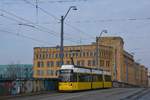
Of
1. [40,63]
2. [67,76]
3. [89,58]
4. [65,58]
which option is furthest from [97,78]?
[40,63]

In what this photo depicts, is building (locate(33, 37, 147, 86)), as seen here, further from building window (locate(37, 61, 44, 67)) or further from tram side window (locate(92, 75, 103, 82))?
tram side window (locate(92, 75, 103, 82))

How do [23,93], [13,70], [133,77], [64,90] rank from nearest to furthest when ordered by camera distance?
[23,93] → [64,90] → [13,70] → [133,77]

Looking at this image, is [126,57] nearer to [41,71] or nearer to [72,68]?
[41,71]

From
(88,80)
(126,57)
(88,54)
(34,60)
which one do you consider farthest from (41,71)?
(88,80)

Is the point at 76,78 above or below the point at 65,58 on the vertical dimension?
below

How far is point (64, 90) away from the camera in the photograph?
46.2m

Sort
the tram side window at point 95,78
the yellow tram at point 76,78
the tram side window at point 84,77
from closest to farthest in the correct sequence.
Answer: the yellow tram at point 76,78, the tram side window at point 84,77, the tram side window at point 95,78

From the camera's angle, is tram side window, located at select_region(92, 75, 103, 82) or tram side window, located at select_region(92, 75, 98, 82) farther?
tram side window, located at select_region(92, 75, 103, 82)

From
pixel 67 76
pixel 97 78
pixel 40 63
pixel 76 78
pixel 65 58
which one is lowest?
pixel 97 78

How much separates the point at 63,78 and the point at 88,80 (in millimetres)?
6062

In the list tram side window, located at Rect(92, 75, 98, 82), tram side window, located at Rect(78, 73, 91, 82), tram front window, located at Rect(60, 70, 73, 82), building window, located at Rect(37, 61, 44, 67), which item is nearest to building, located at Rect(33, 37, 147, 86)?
building window, located at Rect(37, 61, 44, 67)

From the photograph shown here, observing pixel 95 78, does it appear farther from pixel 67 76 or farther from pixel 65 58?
pixel 65 58

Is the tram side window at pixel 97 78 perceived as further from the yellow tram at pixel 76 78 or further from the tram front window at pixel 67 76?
the tram front window at pixel 67 76

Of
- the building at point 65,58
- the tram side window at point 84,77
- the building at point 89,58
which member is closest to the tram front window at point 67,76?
the tram side window at point 84,77
